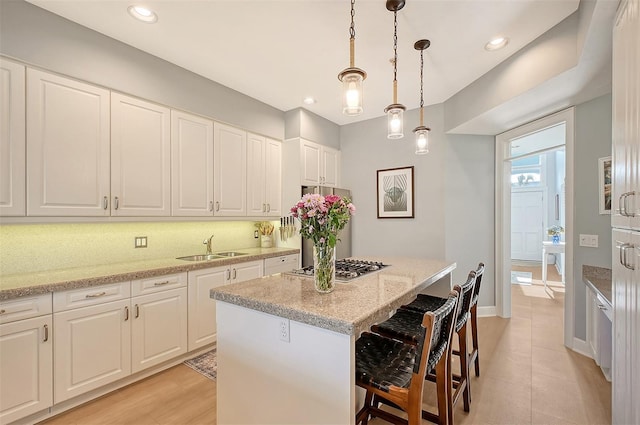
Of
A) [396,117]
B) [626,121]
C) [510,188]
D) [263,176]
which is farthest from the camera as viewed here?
[510,188]

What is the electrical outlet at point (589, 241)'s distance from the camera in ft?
8.81

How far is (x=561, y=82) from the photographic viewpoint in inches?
92.9

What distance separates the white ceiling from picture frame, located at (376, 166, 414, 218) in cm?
129

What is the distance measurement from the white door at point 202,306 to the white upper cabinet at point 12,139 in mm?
1302

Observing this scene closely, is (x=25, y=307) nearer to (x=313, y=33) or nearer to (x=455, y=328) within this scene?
(x=455, y=328)

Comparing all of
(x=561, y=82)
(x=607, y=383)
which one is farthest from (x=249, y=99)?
(x=607, y=383)

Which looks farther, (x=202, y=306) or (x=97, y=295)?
(x=202, y=306)

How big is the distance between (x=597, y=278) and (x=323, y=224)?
2789 mm

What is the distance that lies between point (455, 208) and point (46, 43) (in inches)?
169

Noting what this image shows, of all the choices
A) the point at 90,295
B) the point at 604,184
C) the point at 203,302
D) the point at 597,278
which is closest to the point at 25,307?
the point at 90,295

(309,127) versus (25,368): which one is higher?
(309,127)

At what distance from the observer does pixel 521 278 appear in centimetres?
611

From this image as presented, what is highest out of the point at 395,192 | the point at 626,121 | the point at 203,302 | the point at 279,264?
the point at 626,121

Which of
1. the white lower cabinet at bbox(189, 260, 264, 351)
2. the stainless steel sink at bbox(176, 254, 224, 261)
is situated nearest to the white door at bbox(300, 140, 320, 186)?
the stainless steel sink at bbox(176, 254, 224, 261)
